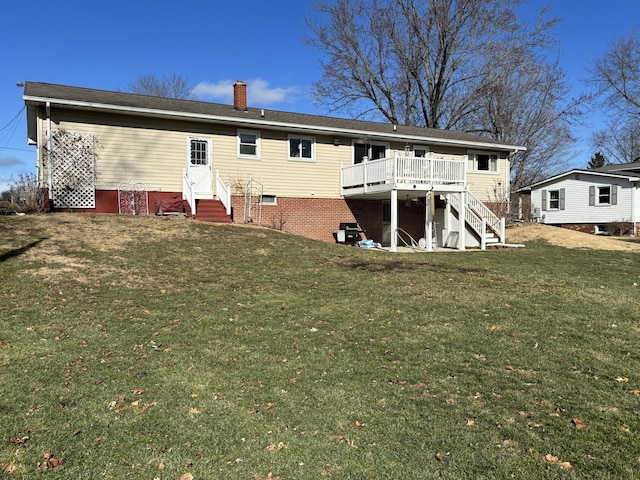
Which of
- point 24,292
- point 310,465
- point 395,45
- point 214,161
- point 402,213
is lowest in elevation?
point 310,465

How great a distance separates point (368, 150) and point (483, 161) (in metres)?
6.62

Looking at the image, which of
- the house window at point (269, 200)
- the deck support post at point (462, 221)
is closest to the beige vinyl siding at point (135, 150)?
the house window at point (269, 200)

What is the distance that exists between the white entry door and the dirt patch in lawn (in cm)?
1323

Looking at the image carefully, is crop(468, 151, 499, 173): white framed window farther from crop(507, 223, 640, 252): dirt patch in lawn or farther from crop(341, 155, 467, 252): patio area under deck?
crop(341, 155, 467, 252): patio area under deck

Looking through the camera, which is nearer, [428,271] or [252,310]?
[252,310]

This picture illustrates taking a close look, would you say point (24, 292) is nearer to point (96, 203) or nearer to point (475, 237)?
point (96, 203)

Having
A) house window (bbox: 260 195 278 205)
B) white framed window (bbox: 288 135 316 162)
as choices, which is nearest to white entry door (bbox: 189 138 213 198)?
house window (bbox: 260 195 278 205)

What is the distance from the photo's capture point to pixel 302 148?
59.8 ft

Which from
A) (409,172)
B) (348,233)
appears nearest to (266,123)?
(348,233)

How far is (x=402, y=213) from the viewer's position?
20.6 metres

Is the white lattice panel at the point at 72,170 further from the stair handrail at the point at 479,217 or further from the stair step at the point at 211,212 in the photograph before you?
the stair handrail at the point at 479,217

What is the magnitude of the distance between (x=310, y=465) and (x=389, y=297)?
4.90 m

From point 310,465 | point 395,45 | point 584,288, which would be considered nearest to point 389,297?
point 584,288

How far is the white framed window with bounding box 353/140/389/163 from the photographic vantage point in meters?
19.4
